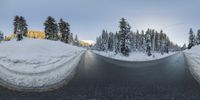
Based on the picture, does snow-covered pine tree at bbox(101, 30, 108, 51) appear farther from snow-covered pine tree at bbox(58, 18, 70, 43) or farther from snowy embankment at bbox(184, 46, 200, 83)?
snowy embankment at bbox(184, 46, 200, 83)

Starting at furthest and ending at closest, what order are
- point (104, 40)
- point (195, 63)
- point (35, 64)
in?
point (104, 40) → point (195, 63) → point (35, 64)

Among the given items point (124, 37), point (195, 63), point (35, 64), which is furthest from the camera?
point (124, 37)

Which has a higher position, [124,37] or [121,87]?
[124,37]

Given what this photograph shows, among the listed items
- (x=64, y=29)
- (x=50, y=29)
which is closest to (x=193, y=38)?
(x=64, y=29)

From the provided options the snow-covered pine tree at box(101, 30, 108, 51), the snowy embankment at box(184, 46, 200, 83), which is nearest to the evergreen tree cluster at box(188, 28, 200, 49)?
the snow-covered pine tree at box(101, 30, 108, 51)

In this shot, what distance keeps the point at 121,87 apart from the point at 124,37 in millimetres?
86431

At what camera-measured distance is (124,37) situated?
316ft

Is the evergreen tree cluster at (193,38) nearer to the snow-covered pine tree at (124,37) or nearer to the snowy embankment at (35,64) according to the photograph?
the snow-covered pine tree at (124,37)

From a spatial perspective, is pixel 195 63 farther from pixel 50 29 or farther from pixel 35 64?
pixel 50 29

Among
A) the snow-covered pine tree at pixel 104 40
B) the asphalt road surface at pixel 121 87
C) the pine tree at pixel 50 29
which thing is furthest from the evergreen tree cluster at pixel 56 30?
the asphalt road surface at pixel 121 87

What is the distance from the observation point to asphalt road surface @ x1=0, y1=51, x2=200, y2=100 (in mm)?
9367

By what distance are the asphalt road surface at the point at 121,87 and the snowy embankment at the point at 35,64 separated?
460mm

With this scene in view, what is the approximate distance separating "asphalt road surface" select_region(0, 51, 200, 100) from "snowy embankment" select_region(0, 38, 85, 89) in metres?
0.46

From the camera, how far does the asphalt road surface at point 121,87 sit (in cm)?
937
